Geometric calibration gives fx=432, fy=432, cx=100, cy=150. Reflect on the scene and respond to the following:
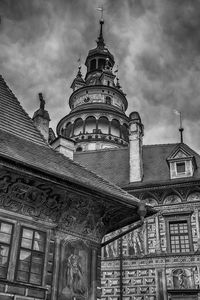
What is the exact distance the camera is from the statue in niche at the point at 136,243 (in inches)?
664

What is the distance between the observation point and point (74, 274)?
28.2 feet

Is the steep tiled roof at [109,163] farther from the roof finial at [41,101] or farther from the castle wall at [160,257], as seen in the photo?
the roof finial at [41,101]

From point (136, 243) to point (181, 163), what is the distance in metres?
3.97

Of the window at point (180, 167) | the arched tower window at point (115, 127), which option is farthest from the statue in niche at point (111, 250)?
the arched tower window at point (115, 127)

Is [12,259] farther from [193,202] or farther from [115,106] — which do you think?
[115,106]

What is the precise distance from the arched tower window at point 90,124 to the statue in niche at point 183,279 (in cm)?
1452

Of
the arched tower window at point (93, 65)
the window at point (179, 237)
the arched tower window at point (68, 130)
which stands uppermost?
the arched tower window at point (93, 65)

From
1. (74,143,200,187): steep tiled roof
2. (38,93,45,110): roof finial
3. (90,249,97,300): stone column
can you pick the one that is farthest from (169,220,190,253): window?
(90,249,97,300): stone column

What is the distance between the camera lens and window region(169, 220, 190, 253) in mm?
16531

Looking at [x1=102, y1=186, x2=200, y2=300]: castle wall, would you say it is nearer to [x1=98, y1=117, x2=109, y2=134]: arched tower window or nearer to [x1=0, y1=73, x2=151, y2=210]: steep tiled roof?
[x1=0, y1=73, x2=151, y2=210]: steep tiled roof

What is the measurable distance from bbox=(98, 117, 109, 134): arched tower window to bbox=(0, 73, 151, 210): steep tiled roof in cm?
1800

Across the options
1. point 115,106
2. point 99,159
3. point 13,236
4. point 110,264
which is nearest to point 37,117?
point 13,236

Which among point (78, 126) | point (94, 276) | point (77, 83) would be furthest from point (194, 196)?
point (77, 83)

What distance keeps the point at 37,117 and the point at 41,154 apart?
303cm
